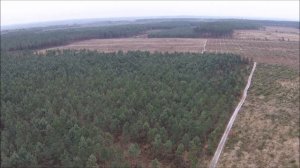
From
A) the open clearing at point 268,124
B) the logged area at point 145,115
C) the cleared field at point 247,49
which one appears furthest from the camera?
the cleared field at point 247,49

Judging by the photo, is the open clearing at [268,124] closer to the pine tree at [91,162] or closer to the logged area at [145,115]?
the logged area at [145,115]

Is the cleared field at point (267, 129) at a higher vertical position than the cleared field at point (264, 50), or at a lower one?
lower

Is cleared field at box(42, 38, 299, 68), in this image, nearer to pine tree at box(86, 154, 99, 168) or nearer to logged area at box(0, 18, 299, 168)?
logged area at box(0, 18, 299, 168)

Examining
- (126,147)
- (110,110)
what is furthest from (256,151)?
(110,110)

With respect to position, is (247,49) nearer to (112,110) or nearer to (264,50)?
(264,50)

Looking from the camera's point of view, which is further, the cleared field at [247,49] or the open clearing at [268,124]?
the cleared field at [247,49]

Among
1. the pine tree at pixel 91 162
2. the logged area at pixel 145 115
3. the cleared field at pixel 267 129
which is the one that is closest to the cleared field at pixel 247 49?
the logged area at pixel 145 115

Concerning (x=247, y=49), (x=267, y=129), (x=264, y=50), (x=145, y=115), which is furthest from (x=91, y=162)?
(x=264, y=50)

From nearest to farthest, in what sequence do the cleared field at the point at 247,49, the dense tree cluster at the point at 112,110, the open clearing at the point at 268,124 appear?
the dense tree cluster at the point at 112,110 < the open clearing at the point at 268,124 < the cleared field at the point at 247,49

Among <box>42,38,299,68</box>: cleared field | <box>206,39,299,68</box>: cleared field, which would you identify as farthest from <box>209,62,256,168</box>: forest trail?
<box>42,38,299,68</box>: cleared field
